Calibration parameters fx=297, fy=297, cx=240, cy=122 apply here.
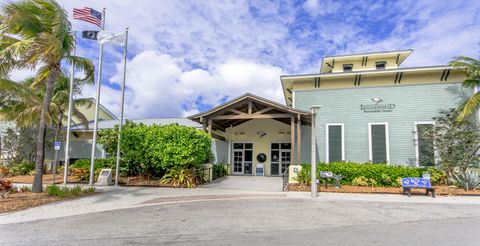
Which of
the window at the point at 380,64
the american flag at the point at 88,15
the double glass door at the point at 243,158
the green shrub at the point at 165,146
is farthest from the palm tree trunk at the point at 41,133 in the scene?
the window at the point at 380,64

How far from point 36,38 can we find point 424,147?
60.6 ft

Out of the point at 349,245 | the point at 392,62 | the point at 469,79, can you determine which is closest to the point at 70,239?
the point at 349,245

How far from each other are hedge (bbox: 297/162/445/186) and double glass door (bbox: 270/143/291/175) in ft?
19.2

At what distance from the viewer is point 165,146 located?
14.3 m

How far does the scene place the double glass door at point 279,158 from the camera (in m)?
20.4

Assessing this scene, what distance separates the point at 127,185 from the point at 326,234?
440 inches

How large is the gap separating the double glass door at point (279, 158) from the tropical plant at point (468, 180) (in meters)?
9.57

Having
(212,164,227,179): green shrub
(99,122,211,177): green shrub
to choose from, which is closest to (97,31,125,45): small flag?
(99,122,211,177): green shrub

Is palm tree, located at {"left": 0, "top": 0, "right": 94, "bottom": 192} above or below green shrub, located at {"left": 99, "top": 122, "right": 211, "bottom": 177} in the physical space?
above

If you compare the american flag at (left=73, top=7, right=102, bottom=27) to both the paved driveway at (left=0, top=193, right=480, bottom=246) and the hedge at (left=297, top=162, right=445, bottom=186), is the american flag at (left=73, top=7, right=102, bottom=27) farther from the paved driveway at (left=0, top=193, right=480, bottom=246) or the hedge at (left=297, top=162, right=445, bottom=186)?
the hedge at (left=297, top=162, right=445, bottom=186)

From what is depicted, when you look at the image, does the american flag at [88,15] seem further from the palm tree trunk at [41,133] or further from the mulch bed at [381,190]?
the mulch bed at [381,190]

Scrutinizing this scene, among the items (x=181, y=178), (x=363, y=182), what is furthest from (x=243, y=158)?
(x=363, y=182)

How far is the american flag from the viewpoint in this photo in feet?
41.8

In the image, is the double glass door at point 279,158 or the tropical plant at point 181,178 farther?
the double glass door at point 279,158
